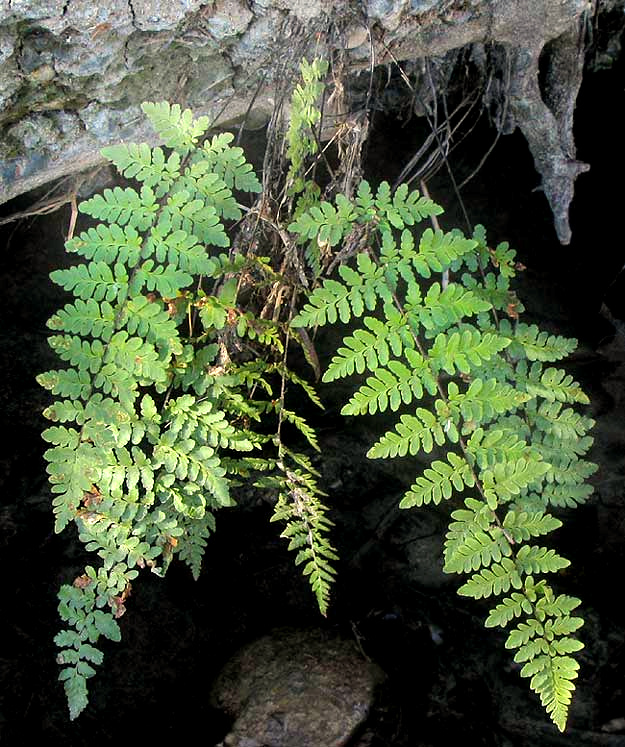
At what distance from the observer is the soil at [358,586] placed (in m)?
2.92

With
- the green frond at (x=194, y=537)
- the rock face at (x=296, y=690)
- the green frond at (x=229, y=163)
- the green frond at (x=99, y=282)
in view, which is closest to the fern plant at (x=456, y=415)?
the green frond at (x=229, y=163)

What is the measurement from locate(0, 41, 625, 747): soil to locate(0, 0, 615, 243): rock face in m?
0.71

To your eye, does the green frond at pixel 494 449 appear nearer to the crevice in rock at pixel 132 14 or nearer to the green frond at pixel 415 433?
the green frond at pixel 415 433

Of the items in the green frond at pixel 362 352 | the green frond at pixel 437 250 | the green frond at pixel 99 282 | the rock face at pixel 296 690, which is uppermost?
the green frond at pixel 437 250

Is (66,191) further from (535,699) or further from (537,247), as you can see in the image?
(535,699)

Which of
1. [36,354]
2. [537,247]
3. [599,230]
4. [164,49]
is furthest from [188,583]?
[599,230]

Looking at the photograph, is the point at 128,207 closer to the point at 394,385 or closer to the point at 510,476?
the point at 394,385

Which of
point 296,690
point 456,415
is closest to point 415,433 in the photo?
point 456,415

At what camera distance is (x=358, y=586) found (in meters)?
3.25

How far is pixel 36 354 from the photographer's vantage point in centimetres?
322

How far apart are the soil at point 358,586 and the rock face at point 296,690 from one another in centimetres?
7

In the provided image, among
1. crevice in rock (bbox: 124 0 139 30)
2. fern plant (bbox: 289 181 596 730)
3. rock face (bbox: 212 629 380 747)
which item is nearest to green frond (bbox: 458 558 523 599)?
fern plant (bbox: 289 181 596 730)

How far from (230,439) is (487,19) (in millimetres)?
1756

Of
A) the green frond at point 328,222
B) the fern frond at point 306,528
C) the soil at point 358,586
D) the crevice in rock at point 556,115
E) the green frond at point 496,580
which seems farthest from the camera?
the soil at point 358,586
